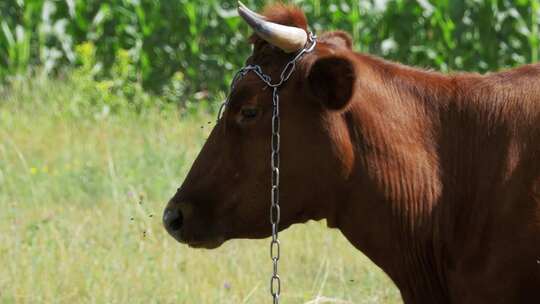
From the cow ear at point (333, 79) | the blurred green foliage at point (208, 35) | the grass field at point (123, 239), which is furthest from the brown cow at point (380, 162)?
the blurred green foliage at point (208, 35)

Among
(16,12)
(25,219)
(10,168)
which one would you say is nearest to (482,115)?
(25,219)

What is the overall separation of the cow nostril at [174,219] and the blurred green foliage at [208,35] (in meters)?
7.57

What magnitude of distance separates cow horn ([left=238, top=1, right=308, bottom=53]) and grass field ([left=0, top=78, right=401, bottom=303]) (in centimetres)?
197

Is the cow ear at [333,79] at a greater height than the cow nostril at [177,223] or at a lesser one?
greater

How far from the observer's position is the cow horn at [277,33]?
5172 millimetres

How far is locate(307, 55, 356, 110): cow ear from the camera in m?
5.15

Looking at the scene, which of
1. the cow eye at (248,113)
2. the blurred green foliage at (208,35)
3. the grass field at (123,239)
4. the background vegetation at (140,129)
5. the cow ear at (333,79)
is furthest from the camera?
A: the blurred green foliage at (208,35)

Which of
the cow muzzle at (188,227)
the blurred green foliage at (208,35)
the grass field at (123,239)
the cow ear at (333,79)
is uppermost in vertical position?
the cow ear at (333,79)

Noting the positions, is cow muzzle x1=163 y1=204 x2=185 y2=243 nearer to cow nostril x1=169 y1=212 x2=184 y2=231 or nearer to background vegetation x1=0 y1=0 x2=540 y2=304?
cow nostril x1=169 y1=212 x2=184 y2=231

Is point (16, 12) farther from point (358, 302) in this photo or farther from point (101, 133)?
point (358, 302)

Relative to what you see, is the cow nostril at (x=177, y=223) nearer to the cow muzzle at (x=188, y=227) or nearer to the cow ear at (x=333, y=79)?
the cow muzzle at (x=188, y=227)

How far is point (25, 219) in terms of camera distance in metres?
8.95

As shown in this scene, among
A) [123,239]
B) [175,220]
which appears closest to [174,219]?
[175,220]

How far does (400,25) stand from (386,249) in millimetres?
8261
